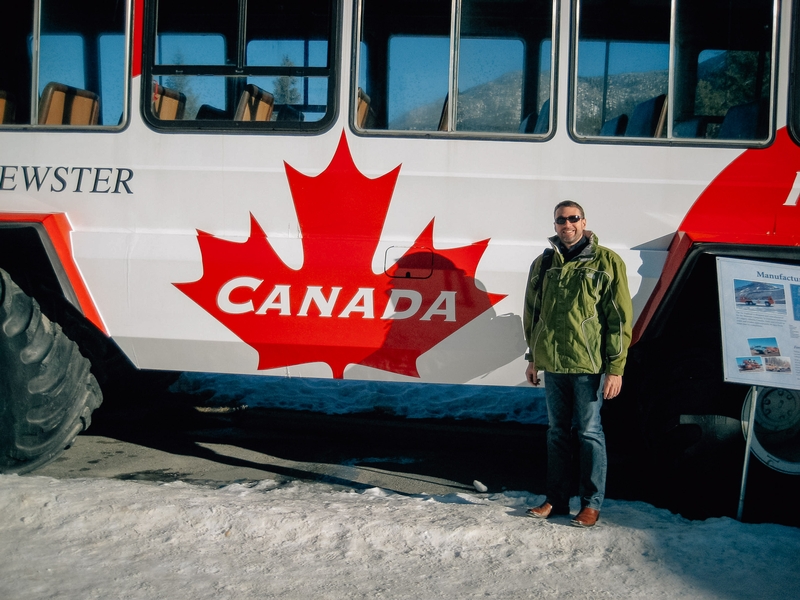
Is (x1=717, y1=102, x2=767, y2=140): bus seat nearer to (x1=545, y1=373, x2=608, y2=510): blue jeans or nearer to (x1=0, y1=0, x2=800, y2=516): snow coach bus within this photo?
(x1=0, y1=0, x2=800, y2=516): snow coach bus

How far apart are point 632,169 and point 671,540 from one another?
1847 mm

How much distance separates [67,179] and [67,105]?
41cm

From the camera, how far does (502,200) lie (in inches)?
165

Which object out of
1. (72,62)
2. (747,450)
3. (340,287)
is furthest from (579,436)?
(72,62)

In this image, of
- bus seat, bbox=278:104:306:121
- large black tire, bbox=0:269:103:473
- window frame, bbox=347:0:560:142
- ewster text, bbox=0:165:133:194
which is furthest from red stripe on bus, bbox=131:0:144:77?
large black tire, bbox=0:269:103:473

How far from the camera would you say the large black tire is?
4.20 metres

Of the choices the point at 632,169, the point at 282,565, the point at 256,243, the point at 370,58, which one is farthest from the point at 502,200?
the point at 282,565

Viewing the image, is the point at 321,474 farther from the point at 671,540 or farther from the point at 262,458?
the point at 671,540

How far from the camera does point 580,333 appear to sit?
3625 millimetres

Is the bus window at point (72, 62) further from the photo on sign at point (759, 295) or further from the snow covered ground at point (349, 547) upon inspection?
the photo on sign at point (759, 295)

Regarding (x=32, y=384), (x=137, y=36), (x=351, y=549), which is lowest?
(x=351, y=549)

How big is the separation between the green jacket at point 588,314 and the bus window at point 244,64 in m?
1.55

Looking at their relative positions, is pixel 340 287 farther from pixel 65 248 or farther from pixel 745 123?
pixel 745 123

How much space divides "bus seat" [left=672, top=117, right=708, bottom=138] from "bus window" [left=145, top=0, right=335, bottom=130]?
1823 millimetres
